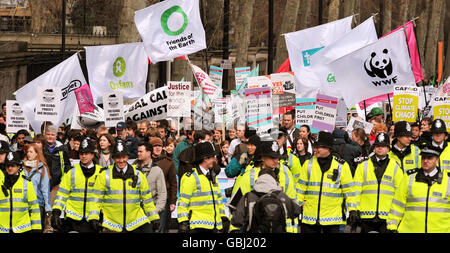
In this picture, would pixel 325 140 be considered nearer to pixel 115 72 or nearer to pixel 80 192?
pixel 80 192

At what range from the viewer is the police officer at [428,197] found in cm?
972

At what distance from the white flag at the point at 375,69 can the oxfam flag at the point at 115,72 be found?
3.64 m

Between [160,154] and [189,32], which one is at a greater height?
[189,32]

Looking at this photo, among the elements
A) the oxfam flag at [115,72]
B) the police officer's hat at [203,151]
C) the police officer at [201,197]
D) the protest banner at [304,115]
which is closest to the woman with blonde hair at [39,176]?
the police officer at [201,197]

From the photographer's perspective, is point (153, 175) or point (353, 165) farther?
point (353, 165)

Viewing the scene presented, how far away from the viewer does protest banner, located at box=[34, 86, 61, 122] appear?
15633mm

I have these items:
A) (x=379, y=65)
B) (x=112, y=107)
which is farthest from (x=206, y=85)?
(x=379, y=65)

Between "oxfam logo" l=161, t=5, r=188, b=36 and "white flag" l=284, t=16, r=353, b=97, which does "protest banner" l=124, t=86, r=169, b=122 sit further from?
"white flag" l=284, t=16, r=353, b=97

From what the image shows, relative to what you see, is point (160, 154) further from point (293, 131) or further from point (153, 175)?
point (293, 131)

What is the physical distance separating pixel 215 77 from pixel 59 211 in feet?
45.4
